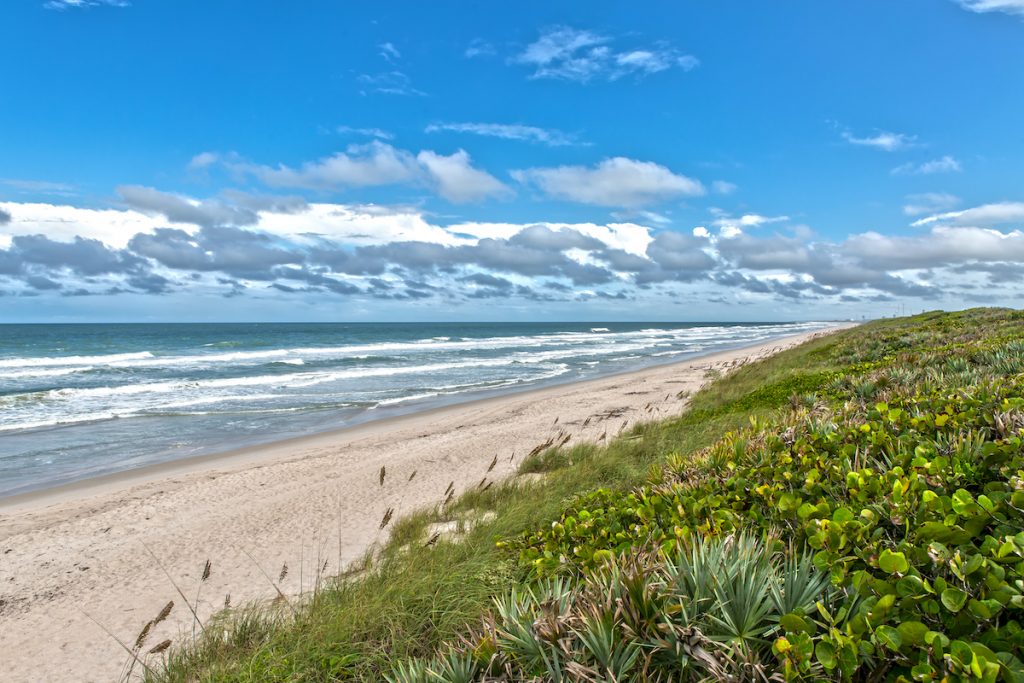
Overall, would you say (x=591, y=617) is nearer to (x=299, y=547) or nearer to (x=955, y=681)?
(x=955, y=681)

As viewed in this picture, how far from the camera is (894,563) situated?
255 centimetres

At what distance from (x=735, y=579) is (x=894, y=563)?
2.24 feet

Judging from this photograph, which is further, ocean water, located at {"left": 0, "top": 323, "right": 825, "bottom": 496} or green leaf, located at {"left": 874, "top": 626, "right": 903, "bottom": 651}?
ocean water, located at {"left": 0, "top": 323, "right": 825, "bottom": 496}

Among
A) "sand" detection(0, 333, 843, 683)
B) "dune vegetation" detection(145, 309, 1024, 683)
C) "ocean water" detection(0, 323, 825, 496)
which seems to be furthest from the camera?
"ocean water" detection(0, 323, 825, 496)

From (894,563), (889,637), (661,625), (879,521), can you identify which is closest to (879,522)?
(879,521)

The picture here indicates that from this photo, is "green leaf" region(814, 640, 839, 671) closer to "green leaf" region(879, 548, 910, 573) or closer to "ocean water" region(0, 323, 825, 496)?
"green leaf" region(879, 548, 910, 573)

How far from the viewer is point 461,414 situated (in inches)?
725

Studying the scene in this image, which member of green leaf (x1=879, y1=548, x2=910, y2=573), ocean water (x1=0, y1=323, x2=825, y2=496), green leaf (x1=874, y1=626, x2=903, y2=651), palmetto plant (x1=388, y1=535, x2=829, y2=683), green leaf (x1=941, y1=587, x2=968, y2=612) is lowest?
ocean water (x1=0, y1=323, x2=825, y2=496)

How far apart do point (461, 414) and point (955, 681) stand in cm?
1674

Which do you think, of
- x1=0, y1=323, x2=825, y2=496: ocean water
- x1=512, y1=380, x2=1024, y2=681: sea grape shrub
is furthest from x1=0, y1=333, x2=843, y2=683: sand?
x1=512, y1=380, x2=1024, y2=681: sea grape shrub

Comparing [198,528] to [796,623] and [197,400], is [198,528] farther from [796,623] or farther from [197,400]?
[197,400]

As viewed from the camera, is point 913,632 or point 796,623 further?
point 796,623

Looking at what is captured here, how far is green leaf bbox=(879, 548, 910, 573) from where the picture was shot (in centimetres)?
254

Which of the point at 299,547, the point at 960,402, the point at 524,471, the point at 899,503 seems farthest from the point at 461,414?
the point at 899,503
